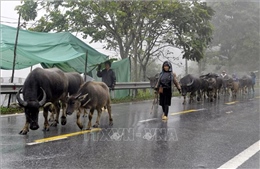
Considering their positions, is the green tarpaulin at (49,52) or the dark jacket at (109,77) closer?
the dark jacket at (109,77)

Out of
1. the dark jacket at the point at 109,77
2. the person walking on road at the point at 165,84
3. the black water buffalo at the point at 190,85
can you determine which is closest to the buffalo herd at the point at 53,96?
the person walking on road at the point at 165,84

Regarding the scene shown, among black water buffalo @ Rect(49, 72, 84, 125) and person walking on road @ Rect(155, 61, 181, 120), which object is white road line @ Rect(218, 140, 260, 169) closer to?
person walking on road @ Rect(155, 61, 181, 120)

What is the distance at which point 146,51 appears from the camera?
2366cm

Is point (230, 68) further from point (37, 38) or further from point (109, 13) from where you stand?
point (37, 38)

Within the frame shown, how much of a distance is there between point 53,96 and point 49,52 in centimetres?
678

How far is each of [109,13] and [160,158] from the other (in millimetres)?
14393

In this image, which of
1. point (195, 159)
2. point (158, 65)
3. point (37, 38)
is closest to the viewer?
point (195, 159)

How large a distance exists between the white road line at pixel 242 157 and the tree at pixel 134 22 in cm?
1227

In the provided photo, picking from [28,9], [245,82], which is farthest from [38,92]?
[245,82]

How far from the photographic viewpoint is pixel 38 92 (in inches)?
317

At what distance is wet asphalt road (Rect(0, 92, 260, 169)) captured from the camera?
5898 millimetres

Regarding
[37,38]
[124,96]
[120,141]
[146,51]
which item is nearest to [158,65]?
[146,51]

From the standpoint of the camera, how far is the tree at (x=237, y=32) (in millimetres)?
42875

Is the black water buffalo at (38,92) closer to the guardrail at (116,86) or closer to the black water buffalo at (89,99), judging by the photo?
the black water buffalo at (89,99)
